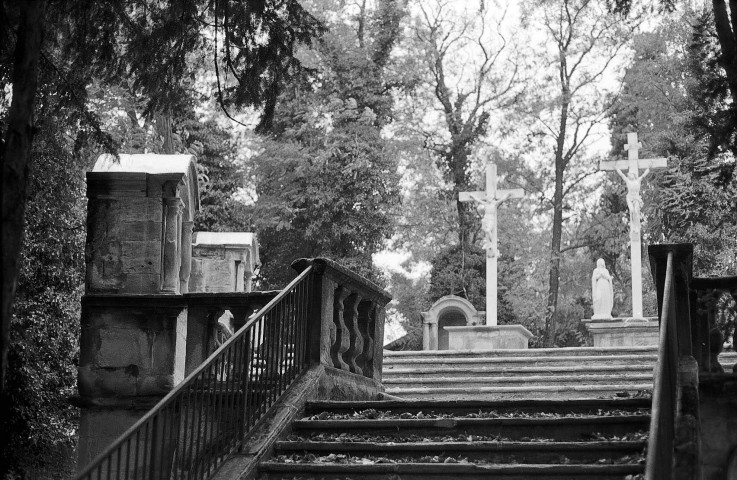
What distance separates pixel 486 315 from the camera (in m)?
26.1

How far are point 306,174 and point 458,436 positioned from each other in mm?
24586

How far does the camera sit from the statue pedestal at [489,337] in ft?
79.0

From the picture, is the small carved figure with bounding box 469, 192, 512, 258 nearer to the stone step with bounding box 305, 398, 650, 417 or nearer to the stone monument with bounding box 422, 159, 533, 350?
the stone monument with bounding box 422, 159, 533, 350

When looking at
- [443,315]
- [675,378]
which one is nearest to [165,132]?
[443,315]

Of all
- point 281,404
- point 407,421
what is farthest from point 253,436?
point 407,421

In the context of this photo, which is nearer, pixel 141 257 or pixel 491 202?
pixel 141 257

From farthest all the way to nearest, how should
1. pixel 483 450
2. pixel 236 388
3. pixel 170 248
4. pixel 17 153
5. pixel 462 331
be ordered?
1. pixel 462 331
2. pixel 170 248
3. pixel 236 388
4. pixel 483 450
5. pixel 17 153

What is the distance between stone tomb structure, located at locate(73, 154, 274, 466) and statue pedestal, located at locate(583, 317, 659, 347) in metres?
15.2

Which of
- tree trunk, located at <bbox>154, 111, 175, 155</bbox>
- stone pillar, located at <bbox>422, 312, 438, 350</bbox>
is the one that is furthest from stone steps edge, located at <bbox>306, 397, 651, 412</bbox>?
stone pillar, located at <bbox>422, 312, 438, 350</bbox>

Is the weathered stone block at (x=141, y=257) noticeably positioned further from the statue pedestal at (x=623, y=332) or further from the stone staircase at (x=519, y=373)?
the statue pedestal at (x=623, y=332)

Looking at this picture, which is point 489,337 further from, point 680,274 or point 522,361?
point 680,274

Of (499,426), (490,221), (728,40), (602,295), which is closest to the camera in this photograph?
(728,40)

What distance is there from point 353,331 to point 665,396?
177 inches

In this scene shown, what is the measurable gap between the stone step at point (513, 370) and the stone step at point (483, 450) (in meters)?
8.69
